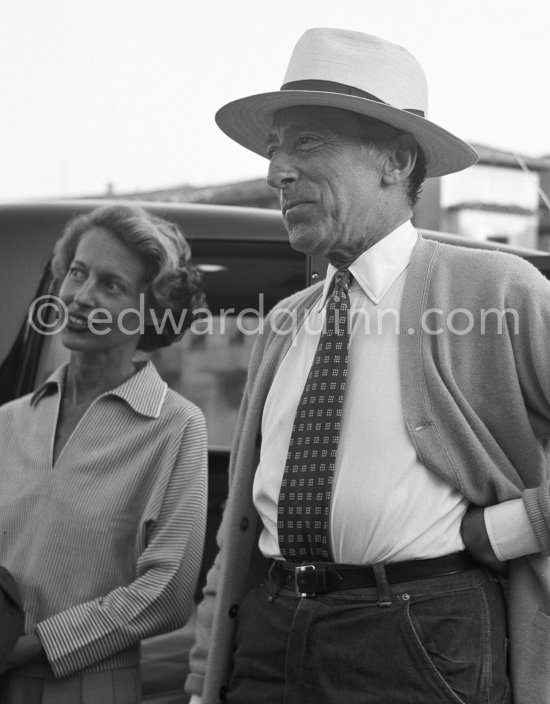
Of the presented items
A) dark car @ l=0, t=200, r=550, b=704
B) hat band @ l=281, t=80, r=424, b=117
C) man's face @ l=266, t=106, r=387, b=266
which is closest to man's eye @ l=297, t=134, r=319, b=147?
man's face @ l=266, t=106, r=387, b=266

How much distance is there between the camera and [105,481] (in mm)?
2258

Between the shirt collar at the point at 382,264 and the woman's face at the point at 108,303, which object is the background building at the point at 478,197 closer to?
the woman's face at the point at 108,303

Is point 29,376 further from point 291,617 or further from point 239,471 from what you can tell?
point 291,617

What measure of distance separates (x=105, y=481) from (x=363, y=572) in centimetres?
73

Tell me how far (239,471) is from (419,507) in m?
0.47

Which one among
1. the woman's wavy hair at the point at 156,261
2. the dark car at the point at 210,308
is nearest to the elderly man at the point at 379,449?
the dark car at the point at 210,308

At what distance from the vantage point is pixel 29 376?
248 cm

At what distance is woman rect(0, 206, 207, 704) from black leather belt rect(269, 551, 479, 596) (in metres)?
0.46

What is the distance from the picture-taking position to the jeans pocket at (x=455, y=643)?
1733 mm

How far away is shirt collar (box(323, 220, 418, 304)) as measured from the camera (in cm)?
206

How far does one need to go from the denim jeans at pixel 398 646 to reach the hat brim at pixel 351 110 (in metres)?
0.94

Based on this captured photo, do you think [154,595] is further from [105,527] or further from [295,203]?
[295,203]

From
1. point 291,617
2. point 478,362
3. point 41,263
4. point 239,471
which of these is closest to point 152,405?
point 239,471

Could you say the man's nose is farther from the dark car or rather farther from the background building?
the background building
